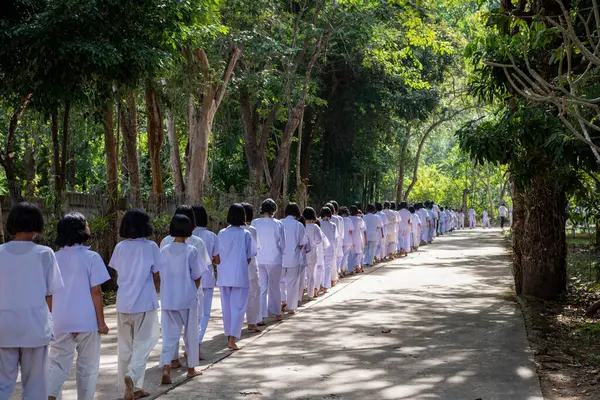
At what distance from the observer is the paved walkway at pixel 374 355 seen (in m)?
7.35

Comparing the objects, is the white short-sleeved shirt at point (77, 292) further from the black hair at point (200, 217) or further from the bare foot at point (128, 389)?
the black hair at point (200, 217)

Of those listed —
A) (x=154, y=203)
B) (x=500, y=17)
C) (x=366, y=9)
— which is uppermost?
(x=366, y=9)

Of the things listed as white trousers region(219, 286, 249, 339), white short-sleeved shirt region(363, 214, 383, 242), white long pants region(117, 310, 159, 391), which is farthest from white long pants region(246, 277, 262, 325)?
white short-sleeved shirt region(363, 214, 383, 242)

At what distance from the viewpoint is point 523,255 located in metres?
13.8

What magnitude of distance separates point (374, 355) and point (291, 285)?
12.6ft

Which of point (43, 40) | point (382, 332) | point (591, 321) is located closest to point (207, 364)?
point (382, 332)

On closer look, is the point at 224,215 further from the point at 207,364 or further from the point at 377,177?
the point at 377,177

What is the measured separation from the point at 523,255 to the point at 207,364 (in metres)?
7.22

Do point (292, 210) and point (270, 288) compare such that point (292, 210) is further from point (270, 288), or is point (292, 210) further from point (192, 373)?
point (192, 373)

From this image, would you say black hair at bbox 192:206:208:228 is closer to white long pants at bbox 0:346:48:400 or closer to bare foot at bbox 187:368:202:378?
bare foot at bbox 187:368:202:378

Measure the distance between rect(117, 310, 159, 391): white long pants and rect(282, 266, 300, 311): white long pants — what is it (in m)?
5.64

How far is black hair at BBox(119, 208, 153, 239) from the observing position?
7012 mm

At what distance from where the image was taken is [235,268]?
9789mm

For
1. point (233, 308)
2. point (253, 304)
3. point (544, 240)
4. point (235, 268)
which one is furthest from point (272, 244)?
point (544, 240)
